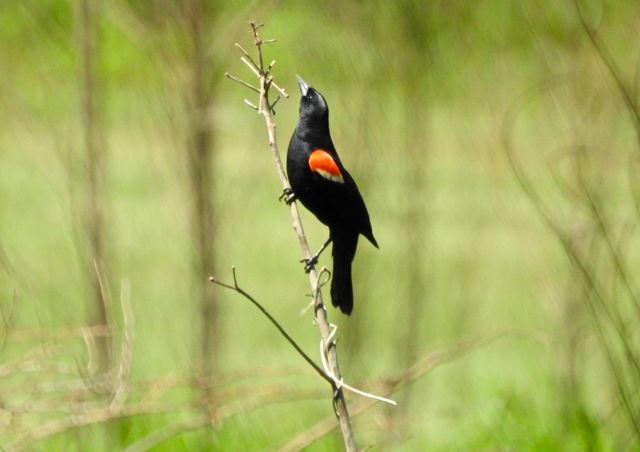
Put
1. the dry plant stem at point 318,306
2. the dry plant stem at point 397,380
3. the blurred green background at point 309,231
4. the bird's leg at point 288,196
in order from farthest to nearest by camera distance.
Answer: the blurred green background at point 309,231 → the dry plant stem at point 397,380 → the bird's leg at point 288,196 → the dry plant stem at point 318,306

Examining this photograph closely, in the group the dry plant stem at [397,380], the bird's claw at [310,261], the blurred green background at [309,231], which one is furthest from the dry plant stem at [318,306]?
the dry plant stem at [397,380]

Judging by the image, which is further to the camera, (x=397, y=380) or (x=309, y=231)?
(x=309, y=231)

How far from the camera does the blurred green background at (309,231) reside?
10.6 feet

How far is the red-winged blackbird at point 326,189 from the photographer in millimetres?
1196

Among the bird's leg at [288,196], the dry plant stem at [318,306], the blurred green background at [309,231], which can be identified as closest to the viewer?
the dry plant stem at [318,306]

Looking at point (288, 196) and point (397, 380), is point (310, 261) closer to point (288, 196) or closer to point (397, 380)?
point (288, 196)

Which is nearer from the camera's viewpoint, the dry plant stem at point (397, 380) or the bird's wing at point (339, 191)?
the bird's wing at point (339, 191)

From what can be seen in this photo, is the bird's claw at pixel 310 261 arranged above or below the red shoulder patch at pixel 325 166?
below

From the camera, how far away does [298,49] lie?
4.29m

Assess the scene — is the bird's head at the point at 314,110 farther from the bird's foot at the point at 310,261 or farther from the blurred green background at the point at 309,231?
the blurred green background at the point at 309,231

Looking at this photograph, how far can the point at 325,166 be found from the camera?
1.23 meters

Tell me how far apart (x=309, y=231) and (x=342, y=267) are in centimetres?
452

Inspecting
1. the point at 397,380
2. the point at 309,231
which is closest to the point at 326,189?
the point at 397,380

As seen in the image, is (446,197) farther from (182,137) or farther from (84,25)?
(84,25)
